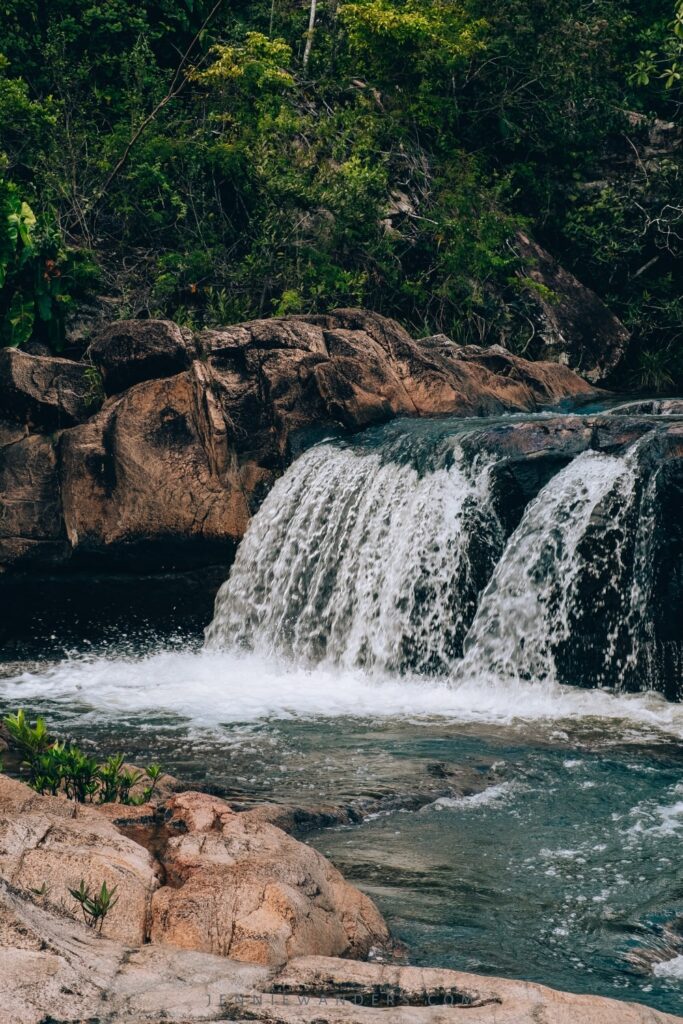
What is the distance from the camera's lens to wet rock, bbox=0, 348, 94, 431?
540 inches

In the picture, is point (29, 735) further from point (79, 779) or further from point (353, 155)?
point (353, 155)

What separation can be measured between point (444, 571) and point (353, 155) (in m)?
10.5

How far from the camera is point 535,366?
56.4 feet

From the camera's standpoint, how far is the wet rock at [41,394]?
13727 mm

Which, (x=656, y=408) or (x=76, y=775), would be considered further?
(x=656, y=408)

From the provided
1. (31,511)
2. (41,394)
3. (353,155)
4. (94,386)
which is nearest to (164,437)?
(94,386)

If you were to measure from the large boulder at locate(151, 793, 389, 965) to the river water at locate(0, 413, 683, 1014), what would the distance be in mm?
399

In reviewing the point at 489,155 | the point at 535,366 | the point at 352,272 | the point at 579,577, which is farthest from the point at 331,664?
the point at 489,155

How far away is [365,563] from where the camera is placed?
41.3 ft

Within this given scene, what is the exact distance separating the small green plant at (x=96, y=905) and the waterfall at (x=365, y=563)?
25.2 feet

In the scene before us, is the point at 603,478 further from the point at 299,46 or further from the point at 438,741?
the point at 299,46

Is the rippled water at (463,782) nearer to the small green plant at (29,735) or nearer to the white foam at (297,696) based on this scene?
the white foam at (297,696)

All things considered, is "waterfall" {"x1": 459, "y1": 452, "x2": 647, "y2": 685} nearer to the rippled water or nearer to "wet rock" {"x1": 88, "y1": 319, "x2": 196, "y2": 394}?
the rippled water

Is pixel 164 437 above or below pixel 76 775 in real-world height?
above
